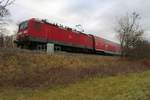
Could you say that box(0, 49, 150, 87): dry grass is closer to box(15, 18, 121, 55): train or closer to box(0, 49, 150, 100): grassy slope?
box(0, 49, 150, 100): grassy slope

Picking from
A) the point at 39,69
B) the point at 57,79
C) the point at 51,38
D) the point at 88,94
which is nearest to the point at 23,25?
the point at 51,38

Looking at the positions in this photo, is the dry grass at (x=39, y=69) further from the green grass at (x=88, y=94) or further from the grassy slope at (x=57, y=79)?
the green grass at (x=88, y=94)

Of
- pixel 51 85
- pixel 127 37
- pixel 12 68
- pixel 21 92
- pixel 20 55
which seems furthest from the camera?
pixel 127 37

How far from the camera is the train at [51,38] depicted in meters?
30.9

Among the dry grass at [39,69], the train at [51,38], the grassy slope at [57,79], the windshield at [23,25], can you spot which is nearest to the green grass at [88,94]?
the grassy slope at [57,79]

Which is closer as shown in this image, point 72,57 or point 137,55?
point 72,57

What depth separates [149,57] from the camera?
155 feet

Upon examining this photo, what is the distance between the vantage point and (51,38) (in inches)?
1313

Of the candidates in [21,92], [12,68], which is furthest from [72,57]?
[21,92]

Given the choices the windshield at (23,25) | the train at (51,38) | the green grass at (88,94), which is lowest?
the green grass at (88,94)

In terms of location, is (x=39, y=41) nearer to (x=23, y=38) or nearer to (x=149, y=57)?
(x=23, y=38)

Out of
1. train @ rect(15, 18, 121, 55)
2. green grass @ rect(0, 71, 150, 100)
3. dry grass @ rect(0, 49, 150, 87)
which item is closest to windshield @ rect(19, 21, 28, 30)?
train @ rect(15, 18, 121, 55)

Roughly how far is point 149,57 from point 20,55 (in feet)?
91.3

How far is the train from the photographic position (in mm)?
30923
